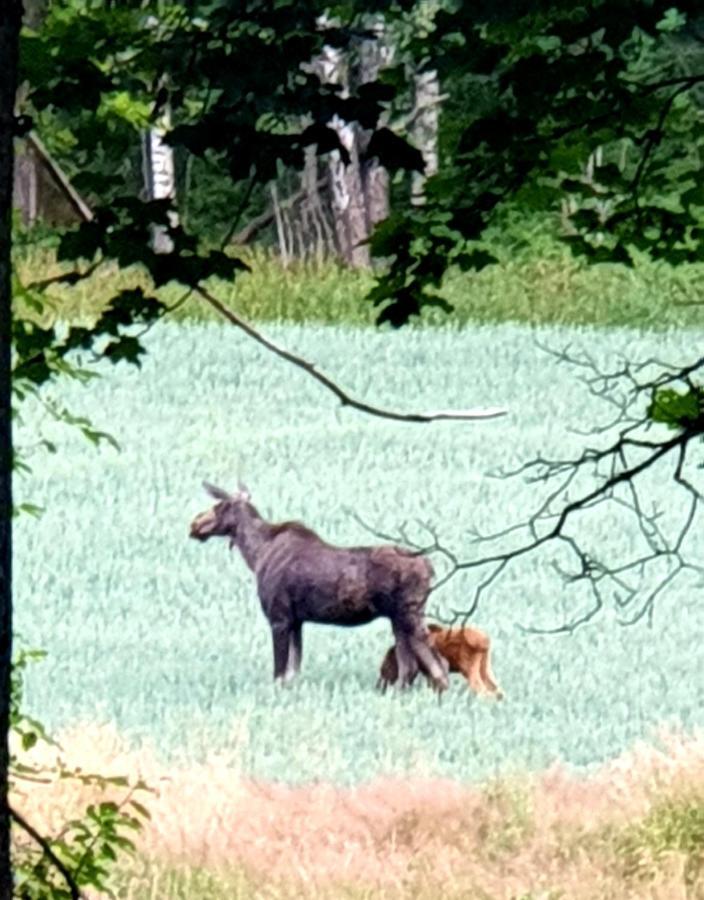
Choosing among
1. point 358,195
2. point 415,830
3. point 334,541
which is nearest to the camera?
point 415,830

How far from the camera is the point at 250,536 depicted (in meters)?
3.54

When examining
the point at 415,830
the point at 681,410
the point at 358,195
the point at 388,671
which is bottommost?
the point at 415,830

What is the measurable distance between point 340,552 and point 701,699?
2.12 ft

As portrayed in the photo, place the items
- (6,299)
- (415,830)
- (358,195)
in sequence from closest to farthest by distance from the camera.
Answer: (6,299), (415,830), (358,195)

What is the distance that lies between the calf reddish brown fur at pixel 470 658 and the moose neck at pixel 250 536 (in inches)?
11.6

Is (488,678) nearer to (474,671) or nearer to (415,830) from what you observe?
(474,671)

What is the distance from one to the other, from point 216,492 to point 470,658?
441mm

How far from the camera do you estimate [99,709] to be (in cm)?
321

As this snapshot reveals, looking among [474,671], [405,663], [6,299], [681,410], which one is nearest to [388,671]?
[405,663]

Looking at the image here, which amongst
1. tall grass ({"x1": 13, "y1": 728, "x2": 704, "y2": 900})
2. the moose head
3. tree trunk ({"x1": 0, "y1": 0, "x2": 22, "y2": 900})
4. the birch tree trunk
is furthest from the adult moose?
tree trunk ({"x1": 0, "y1": 0, "x2": 22, "y2": 900})

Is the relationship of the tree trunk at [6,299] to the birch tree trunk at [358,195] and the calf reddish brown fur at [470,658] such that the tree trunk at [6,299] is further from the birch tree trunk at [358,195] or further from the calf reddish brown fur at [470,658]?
the birch tree trunk at [358,195]

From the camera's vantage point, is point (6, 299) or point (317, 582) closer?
point (6, 299)

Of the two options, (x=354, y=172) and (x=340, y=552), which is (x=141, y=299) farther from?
(x=354, y=172)

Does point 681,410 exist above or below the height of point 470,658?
above
